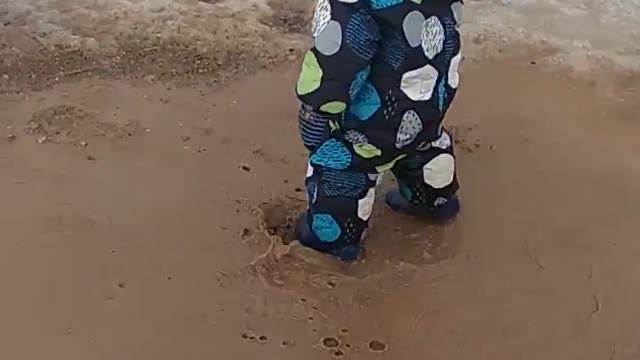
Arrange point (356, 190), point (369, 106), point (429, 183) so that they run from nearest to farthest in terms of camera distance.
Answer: point (369, 106) < point (356, 190) < point (429, 183)

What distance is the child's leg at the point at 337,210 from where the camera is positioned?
241cm

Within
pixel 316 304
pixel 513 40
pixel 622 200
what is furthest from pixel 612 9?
pixel 316 304

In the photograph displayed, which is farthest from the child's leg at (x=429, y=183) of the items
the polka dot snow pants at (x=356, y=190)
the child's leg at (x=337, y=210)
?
the child's leg at (x=337, y=210)

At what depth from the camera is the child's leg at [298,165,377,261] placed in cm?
241

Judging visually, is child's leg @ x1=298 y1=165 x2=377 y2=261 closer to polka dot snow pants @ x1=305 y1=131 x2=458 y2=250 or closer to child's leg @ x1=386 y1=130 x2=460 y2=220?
polka dot snow pants @ x1=305 y1=131 x2=458 y2=250

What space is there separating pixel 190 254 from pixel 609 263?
3.26ft

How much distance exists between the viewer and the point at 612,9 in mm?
3729

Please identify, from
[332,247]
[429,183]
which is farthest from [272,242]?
[429,183]

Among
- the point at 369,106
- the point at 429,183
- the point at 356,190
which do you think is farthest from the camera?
the point at 429,183

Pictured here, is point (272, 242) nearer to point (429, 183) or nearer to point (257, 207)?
point (257, 207)

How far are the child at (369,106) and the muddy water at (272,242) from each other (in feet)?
0.40

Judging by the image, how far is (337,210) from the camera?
7.97 ft

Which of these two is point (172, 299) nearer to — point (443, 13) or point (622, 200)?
point (443, 13)

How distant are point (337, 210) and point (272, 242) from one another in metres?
0.19
